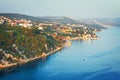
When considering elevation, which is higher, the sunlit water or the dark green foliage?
the dark green foliage

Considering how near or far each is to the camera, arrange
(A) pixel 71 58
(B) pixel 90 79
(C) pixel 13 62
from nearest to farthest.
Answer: (B) pixel 90 79, (C) pixel 13 62, (A) pixel 71 58

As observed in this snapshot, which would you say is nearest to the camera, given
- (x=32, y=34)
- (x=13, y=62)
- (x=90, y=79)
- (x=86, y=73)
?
(x=90, y=79)

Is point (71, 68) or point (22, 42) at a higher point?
point (22, 42)

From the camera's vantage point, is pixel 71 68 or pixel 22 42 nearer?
pixel 71 68

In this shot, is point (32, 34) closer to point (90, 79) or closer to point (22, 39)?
point (22, 39)

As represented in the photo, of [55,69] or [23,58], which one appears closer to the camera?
[55,69]

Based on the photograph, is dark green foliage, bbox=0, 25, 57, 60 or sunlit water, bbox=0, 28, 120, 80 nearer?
sunlit water, bbox=0, 28, 120, 80

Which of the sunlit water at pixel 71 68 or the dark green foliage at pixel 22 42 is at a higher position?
the dark green foliage at pixel 22 42

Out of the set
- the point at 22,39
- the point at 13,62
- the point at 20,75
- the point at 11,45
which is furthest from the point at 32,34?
the point at 20,75

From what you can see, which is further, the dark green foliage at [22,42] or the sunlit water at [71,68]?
the dark green foliage at [22,42]

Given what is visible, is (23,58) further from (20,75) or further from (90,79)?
(90,79)
